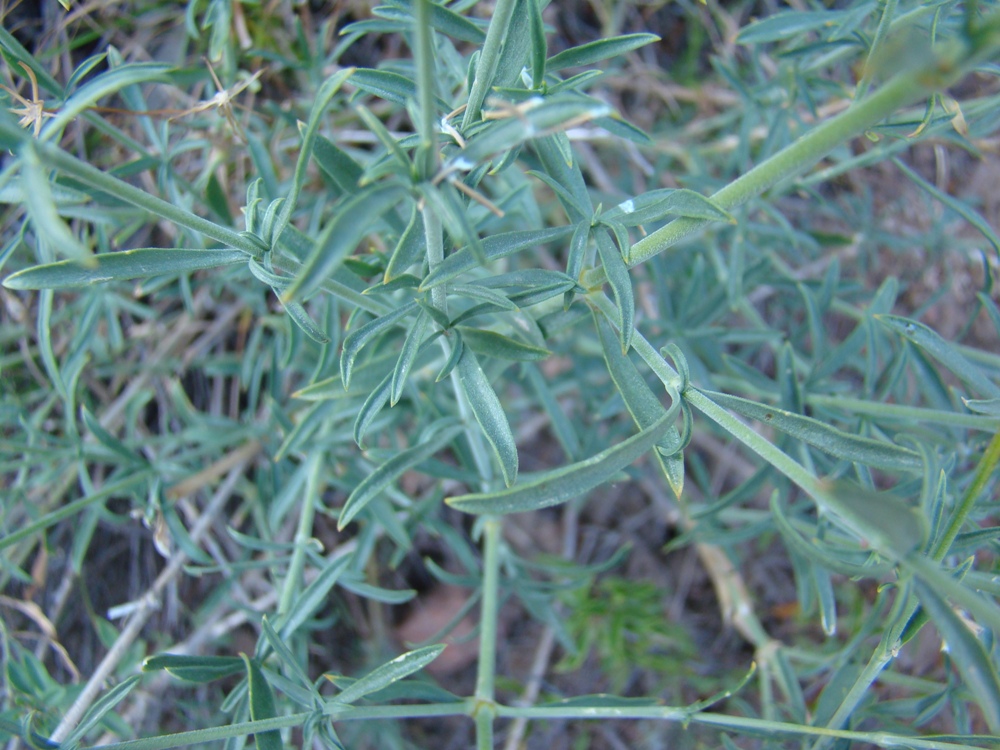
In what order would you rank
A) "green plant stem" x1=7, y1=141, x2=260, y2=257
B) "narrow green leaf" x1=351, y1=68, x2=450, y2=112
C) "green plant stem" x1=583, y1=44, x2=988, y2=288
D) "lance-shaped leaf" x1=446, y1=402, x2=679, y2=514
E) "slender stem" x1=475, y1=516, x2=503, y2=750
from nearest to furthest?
"green plant stem" x1=583, y1=44, x2=988, y2=288 → "green plant stem" x1=7, y1=141, x2=260, y2=257 → "lance-shaped leaf" x1=446, y1=402, x2=679, y2=514 → "narrow green leaf" x1=351, y1=68, x2=450, y2=112 → "slender stem" x1=475, y1=516, x2=503, y2=750

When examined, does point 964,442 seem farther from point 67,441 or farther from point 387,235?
point 67,441

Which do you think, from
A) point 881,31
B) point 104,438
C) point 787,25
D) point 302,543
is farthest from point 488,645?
point 787,25

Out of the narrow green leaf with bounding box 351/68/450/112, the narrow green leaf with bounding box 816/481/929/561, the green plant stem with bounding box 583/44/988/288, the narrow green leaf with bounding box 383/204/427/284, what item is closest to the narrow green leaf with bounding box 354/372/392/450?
the narrow green leaf with bounding box 383/204/427/284

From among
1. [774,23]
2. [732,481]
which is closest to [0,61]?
[774,23]

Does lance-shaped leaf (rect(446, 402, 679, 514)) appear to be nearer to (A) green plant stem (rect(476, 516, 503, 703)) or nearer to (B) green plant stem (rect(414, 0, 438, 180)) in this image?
(B) green plant stem (rect(414, 0, 438, 180))

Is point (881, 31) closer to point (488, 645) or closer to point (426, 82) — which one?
point (426, 82)

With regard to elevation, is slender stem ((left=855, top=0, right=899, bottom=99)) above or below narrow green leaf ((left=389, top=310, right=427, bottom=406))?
above

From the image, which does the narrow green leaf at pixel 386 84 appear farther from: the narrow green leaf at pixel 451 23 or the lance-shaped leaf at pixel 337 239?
the lance-shaped leaf at pixel 337 239
